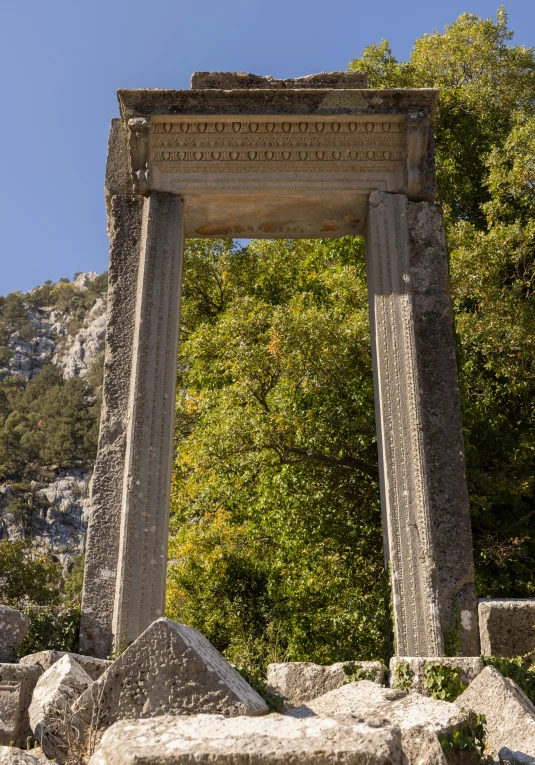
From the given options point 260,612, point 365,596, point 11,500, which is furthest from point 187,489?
point 11,500

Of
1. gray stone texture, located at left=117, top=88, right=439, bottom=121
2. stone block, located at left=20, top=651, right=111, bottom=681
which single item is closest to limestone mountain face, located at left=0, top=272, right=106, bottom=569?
gray stone texture, located at left=117, top=88, right=439, bottom=121

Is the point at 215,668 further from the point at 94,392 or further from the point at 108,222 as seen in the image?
the point at 94,392

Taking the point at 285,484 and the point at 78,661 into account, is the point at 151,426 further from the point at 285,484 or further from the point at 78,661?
the point at 285,484

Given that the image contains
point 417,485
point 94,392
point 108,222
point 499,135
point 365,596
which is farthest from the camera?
point 94,392

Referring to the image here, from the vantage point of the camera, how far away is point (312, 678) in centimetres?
487

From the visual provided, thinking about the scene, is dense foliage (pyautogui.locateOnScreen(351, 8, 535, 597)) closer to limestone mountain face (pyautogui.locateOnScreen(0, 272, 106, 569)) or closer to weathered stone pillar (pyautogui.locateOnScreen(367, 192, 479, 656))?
weathered stone pillar (pyautogui.locateOnScreen(367, 192, 479, 656))

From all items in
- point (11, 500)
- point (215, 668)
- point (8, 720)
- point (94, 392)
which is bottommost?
point (8, 720)

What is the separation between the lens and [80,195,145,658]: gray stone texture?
5.80 metres

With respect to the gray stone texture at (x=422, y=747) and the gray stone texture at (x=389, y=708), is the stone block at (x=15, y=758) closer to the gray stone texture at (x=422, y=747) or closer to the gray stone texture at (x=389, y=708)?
the gray stone texture at (x=389, y=708)

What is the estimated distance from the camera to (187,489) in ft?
43.4

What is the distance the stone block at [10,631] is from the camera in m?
5.24

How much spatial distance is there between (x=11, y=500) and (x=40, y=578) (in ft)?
138

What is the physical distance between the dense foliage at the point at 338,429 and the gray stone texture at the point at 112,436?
3717 mm

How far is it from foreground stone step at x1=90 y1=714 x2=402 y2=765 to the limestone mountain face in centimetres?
3730
